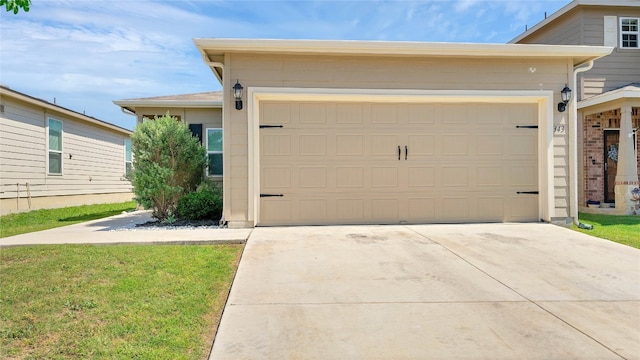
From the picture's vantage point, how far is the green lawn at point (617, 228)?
5473 millimetres

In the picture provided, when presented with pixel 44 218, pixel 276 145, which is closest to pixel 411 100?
pixel 276 145

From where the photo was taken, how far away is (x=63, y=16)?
7.27m

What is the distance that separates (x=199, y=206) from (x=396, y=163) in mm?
3750

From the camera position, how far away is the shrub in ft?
22.6

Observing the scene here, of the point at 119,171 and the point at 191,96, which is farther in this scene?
the point at 119,171

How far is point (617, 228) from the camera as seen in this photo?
6555 mm

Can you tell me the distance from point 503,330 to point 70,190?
43.7ft

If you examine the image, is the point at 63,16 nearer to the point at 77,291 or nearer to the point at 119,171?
the point at 77,291

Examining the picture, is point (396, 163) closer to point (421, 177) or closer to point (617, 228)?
point (421, 177)

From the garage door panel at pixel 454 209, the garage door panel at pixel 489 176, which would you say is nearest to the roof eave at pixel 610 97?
the garage door panel at pixel 489 176

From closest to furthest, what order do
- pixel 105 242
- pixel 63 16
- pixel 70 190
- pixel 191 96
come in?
pixel 105 242 < pixel 63 16 < pixel 191 96 < pixel 70 190

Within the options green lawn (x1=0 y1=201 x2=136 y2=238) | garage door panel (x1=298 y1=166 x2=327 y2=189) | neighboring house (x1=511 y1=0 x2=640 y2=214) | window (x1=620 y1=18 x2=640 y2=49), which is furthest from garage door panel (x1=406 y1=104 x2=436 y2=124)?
window (x1=620 y1=18 x2=640 y2=49)

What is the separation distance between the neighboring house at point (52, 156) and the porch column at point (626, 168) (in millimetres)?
11096

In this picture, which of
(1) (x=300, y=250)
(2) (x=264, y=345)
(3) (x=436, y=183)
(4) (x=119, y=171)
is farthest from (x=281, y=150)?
(4) (x=119, y=171)
